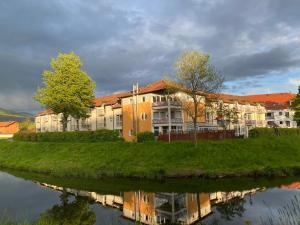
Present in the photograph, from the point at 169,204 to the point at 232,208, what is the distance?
4.67 meters

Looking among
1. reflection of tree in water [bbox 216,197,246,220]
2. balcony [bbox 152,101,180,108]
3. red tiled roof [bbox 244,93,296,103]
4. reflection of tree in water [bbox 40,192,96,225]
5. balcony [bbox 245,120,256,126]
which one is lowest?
reflection of tree in water [bbox 40,192,96,225]

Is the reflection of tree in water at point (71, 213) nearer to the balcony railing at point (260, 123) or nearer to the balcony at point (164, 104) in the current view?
the balcony at point (164, 104)

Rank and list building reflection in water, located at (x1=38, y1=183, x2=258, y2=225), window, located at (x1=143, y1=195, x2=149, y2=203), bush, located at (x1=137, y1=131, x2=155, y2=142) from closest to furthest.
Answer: building reflection in water, located at (x1=38, y1=183, x2=258, y2=225) < window, located at (x1=143, y1=195, x2=149, y2=203) < bush, located at (x1=137, y1=131, x2=155, y2=142)

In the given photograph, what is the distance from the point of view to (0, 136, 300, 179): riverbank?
3478 centimetres

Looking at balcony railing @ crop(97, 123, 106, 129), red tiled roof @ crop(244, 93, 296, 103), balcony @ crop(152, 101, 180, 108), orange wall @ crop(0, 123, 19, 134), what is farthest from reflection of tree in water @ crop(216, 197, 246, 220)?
orange wall @ crop(0, 123, 19, 134)

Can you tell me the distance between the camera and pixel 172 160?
3791cm

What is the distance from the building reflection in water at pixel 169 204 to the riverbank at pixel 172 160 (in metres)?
7.15

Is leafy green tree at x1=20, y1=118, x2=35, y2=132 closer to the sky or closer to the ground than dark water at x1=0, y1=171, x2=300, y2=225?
closer to the sky

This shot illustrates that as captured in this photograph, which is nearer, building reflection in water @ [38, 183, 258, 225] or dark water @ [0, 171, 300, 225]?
dark water @ [0, 171, 300, 225]

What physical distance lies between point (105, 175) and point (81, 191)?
267 inches

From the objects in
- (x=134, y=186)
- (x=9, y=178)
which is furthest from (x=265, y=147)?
(x=9, y=178)

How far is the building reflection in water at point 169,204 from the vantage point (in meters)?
21.2

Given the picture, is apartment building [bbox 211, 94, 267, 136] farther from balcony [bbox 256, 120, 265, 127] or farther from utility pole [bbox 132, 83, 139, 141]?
utility pole [bbox 132, 83, 139, 141]

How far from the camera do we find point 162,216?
21500mm
